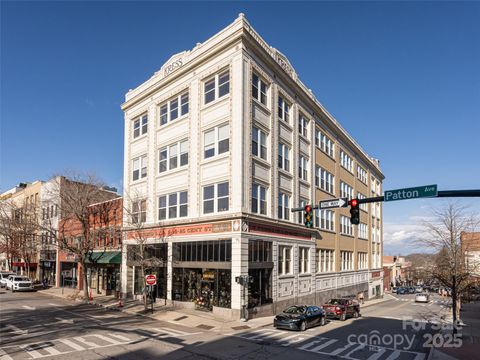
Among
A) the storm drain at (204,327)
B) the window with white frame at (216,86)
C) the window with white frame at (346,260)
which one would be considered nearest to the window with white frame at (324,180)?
the window with white frame at (346,260)

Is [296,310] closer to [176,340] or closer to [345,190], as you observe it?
[176,340]

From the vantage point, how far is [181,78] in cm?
3344

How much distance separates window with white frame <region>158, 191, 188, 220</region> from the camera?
3161 centimetres

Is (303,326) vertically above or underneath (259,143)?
underneath

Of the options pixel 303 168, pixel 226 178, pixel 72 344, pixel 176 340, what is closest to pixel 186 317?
pixel 176 340

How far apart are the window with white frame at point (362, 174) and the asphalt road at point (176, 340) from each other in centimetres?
3175

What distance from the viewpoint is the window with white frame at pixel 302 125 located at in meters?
37.6

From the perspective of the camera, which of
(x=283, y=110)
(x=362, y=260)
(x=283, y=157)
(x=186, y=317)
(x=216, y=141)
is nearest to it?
(x=186, y=317)

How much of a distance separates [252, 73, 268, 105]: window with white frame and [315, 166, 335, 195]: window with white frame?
40.5 feet

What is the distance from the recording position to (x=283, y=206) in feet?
107

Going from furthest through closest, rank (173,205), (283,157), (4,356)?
(283,157) → (173,205) → (4,356)

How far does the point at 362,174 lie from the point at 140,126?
34990mm

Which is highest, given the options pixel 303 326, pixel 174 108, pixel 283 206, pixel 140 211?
pixel 174 108

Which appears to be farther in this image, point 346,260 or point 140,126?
point 346,260
